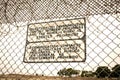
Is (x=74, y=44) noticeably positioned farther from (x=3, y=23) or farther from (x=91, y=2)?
(x=3, y=23)

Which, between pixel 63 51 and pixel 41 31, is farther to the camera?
pixel 41 31

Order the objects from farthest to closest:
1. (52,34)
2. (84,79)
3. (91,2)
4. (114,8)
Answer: (52,34), (91,2), (114,8), (84,79)

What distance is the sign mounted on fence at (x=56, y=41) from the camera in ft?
6.12

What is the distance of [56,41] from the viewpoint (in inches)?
79.7

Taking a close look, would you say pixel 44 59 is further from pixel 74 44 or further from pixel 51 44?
pixel 74 44

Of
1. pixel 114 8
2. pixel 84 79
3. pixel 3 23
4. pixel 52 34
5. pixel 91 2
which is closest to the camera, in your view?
pixel 84 79

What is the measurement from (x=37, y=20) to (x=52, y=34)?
24 cm

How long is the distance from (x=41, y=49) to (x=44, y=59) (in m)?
0.17

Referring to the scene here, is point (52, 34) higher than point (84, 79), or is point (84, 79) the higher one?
point (52, 34)

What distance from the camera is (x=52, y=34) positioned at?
2141mm

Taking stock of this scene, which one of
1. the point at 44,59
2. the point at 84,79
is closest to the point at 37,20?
the point at 44,59

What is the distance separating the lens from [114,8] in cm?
186

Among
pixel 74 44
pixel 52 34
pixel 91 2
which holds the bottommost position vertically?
pixel 74 44

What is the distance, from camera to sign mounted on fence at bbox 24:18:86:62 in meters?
1.87
